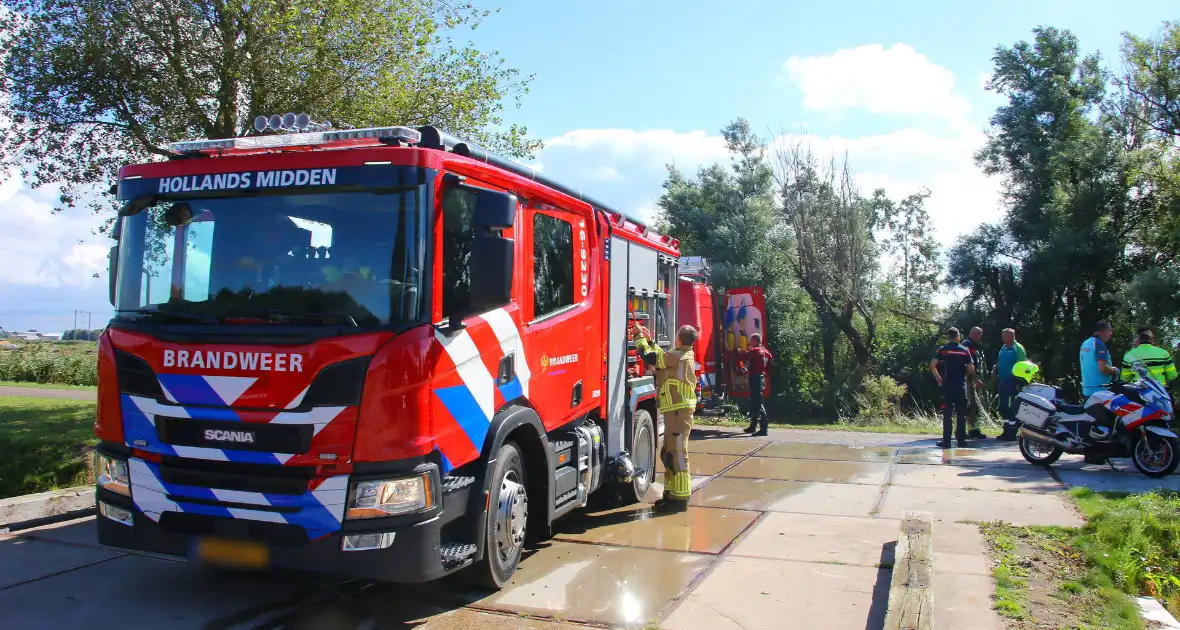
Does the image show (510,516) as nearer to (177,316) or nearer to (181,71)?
(177,316)

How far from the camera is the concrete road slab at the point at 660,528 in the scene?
22.4 ft

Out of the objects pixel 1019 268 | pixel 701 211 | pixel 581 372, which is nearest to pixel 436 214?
pixel 581 372

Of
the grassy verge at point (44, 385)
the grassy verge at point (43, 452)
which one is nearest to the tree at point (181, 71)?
the grassy verge at point (43, 452)

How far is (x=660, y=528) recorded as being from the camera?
733 centimetres

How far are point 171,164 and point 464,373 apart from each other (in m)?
2.23

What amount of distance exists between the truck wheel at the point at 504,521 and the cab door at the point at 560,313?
0.51m

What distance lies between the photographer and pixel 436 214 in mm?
4672

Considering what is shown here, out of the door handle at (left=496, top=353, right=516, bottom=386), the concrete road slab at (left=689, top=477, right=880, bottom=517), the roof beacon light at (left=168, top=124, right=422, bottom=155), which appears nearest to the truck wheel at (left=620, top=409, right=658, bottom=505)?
the concrete road slab at (left=689, top=477, right=880, bottom=517)

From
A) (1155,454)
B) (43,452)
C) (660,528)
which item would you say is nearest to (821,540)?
(660,528)

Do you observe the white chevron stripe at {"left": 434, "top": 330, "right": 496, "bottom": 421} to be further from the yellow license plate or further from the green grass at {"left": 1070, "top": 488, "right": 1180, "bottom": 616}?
the green grass at {"left": 1070, "top": 488, "right": 1180, "bottom": 616}

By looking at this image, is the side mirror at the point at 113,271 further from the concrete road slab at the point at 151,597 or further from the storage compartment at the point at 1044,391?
the storage compartment at the point at 1044,391

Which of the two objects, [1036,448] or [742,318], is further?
[742,318]

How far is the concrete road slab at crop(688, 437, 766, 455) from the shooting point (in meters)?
12.1

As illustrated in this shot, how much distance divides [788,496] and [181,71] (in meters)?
9.68
